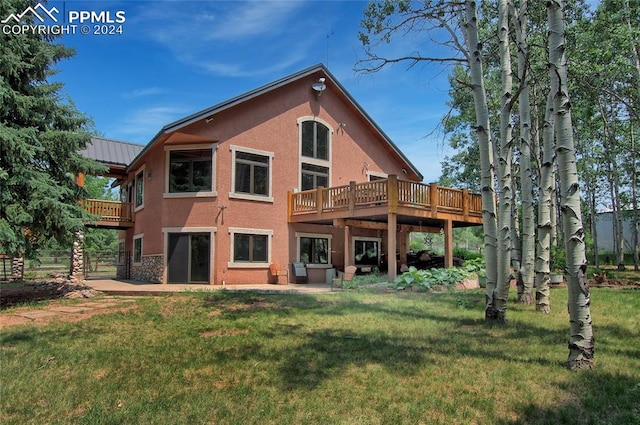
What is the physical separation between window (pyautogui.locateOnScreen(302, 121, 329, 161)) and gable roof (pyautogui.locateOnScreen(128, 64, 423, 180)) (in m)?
1.96

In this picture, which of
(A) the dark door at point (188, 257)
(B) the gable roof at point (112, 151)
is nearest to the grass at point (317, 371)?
(A) the dark door at point (188, 257)

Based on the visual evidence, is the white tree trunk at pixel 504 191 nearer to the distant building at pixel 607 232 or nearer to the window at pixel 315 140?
the window at pixel 315 140

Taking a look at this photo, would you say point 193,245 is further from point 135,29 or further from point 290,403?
point 290,403

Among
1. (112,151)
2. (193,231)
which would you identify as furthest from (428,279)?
(112,151)

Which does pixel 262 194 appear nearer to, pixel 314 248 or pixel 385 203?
pixel 314 248

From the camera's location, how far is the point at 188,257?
51.5 ft

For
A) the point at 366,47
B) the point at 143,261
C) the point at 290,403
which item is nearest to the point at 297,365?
the point at 290,403

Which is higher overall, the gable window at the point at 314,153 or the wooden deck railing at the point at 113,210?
the gable window at the point at 314,153

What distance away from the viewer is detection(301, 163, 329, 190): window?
18.1m

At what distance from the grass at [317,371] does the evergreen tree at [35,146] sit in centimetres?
389

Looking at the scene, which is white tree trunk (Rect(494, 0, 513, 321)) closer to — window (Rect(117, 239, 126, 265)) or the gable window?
the gable window

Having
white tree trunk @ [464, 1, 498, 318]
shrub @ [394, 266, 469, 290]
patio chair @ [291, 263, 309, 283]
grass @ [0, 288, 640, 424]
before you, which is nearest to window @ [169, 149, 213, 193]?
patio chair @ [291, 263, 309, 283]

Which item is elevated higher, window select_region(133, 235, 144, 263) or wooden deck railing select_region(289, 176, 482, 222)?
wooden deck railing select_region(289, 176, 482, 222)

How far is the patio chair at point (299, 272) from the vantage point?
1692 centimetres
